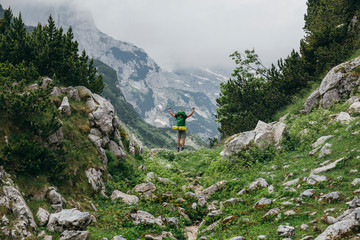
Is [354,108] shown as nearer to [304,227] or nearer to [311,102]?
[311,102]

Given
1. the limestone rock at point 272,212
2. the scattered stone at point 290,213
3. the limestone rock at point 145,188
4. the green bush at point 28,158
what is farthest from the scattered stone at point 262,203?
the green bush at point 28,158

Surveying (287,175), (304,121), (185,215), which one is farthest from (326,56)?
(185,215)

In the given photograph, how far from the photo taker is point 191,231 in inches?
430

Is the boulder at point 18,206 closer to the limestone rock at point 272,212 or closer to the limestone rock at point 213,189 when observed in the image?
the limestone rock at point 272,212

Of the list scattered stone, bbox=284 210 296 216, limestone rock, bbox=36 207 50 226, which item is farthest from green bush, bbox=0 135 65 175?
scattered stone, bbox=284 210 296 216

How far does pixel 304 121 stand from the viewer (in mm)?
17969

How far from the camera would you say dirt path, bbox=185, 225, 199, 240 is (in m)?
10.5

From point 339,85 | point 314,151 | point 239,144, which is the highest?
point 339,85

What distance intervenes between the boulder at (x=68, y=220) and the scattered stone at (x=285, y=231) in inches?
269

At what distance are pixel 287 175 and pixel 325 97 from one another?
10.1 metres

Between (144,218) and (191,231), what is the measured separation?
2.10m

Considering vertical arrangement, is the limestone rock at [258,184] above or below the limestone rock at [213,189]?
above

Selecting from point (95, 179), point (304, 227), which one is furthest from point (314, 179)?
point (95, 179)

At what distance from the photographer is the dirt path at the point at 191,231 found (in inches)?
412
